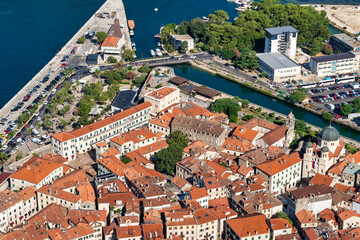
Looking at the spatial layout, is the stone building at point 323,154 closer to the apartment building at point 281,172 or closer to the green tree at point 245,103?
the apartment building at point 281,172

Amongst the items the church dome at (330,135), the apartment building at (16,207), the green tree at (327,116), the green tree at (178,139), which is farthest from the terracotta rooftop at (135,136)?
the green tree at (327,116)

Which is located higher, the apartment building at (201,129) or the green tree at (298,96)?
the apartment building at (201,129)

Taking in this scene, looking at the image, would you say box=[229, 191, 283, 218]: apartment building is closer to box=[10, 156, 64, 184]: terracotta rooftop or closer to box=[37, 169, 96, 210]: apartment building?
box=[37, 169, 96, 210]: apartment building

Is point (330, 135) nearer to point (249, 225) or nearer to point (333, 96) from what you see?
point (249, 225)

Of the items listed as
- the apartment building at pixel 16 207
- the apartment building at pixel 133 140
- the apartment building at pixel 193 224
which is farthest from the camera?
the apartment building at pixel 133 140

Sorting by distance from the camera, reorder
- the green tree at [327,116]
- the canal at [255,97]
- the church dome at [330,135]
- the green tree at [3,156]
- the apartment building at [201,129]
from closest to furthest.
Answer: the church dome at [330,135], the green tree at [3,156], the apartment building at [201,129], the canal at [255,97], the green tree at [327,116]


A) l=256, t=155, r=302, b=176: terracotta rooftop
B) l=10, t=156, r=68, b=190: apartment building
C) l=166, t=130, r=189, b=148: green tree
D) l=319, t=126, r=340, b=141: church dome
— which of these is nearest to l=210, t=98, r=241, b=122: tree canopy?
l=166, t=130, r=189, b=148: green tree
